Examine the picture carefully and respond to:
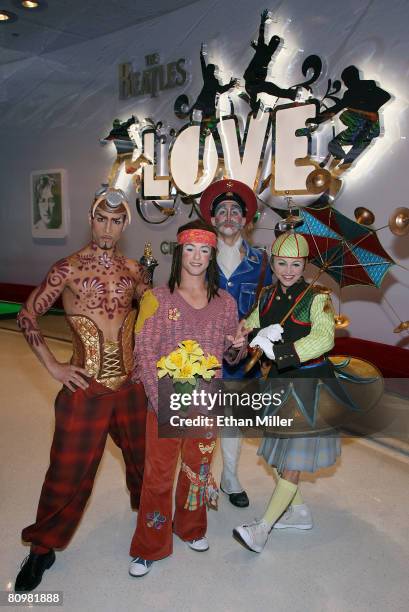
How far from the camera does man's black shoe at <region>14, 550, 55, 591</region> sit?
7.59ft

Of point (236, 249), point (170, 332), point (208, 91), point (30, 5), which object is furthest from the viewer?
point (30, 5)

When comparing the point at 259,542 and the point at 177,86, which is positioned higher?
the point at 177,86

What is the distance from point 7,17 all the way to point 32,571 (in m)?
6.50

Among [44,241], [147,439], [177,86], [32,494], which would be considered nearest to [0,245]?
[44,241]

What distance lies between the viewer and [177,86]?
625 centimetres

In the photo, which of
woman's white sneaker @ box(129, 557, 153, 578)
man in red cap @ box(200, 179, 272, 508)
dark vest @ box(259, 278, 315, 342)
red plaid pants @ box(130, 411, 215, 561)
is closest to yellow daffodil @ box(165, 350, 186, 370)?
red plaid pants @ box(130, 411, 215, 561)

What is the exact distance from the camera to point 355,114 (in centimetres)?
448

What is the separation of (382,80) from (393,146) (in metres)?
0.55

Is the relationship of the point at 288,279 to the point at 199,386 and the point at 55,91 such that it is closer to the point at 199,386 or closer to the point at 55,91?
the point at 199,386

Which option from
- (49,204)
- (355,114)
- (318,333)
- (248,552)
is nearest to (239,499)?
(248,552)

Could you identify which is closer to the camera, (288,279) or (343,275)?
(288,279)

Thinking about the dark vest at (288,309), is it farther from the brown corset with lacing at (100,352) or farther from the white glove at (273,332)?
the brown corset with lacing at (100,352)

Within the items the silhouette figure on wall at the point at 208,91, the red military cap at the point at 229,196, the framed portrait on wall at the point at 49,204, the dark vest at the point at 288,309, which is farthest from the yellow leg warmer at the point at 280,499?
the framed portrait on wall at the point at 49,204

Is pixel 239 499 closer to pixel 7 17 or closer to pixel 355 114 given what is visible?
pixel 355 114
